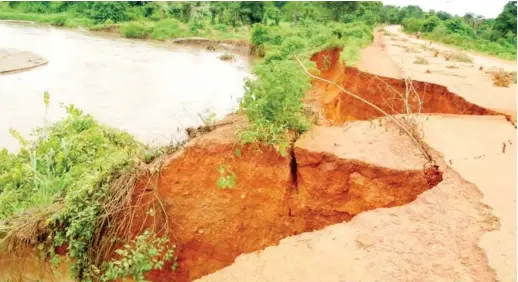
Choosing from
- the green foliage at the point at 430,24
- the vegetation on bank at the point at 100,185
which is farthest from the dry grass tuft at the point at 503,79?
the green foliage at the point at 430,24

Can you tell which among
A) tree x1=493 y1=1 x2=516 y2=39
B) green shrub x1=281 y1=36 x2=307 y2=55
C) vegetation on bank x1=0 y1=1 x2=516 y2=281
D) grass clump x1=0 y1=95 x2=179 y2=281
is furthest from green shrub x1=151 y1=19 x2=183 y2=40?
grass clump x1=0 y1=95 x2=179 y2=281

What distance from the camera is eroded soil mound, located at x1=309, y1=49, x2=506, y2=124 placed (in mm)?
6909

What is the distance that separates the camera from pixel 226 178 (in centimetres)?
455

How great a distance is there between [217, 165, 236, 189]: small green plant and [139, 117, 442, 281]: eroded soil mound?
33 millimetres

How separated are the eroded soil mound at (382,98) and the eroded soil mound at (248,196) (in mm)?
1453

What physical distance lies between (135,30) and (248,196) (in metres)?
32.2

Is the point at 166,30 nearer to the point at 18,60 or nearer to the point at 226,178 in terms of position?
the point at 18,60

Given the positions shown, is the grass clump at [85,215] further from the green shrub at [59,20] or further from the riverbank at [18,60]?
the green shrub at [59,20]

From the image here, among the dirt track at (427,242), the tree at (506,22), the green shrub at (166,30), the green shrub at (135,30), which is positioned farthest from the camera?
the green shrub at (166,30)

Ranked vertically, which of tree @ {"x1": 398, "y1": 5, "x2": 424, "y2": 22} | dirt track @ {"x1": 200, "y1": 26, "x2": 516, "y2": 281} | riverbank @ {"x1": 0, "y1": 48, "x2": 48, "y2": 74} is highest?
tree @ {"x1": 398, "y1": 5, "x2": 424, "y2": 22}

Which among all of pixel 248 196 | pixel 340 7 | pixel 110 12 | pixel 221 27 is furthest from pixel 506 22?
pixel 110 12

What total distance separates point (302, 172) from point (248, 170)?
22.2 inches

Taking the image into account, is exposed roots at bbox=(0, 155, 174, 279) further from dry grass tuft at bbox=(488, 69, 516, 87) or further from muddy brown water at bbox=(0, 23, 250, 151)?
dry grass tuft at bbox=(488, 69, 516, 87)

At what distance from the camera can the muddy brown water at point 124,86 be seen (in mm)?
12391
